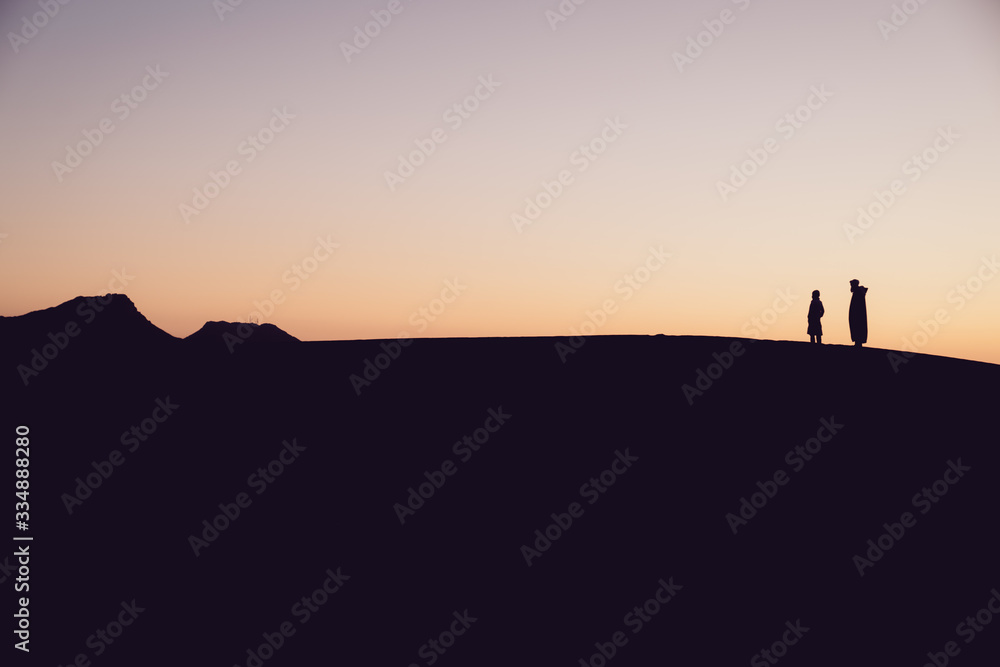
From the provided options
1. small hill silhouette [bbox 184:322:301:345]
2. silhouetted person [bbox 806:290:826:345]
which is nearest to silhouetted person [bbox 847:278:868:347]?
silhouetted person [bbox 806:290:826:345]

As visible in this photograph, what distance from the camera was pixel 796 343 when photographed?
17.1 meters

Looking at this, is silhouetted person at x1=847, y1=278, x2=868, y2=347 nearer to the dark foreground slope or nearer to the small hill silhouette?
the dark foreground slope

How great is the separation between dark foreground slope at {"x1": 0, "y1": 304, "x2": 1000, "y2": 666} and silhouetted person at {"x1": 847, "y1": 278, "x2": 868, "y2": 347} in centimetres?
121

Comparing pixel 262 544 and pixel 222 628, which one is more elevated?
pixel 262 544

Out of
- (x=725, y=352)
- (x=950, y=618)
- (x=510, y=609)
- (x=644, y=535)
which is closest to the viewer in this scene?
(x=950, y=618)

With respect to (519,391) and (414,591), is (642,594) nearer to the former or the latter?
(414,591)

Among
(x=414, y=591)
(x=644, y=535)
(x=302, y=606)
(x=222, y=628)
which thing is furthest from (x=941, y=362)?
(x=222, y=628)

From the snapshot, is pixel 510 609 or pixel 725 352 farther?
pixel 725 352

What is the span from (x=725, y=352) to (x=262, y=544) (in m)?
10.3

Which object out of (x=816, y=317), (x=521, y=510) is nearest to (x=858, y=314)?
(x=816, y=317)

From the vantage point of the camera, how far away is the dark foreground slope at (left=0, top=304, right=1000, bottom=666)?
10.5 meters

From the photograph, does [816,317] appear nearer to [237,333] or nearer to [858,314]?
[858,314]

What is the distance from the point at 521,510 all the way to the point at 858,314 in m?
9.78

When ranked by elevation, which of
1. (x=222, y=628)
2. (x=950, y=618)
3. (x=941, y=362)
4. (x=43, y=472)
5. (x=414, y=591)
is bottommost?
(x=43, y=472)
